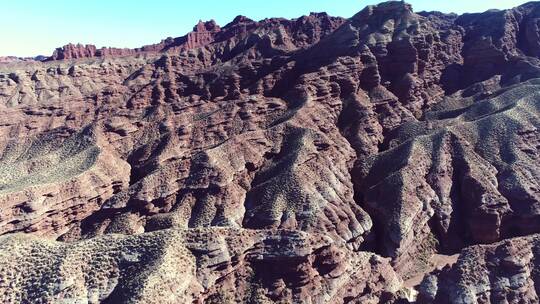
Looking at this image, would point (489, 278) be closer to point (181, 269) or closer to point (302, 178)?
point (181, 269)

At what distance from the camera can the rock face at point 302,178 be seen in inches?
1490

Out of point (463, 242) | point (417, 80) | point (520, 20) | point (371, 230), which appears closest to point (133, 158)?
point (371, 230)

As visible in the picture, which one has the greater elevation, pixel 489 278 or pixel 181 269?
pixel 181 269

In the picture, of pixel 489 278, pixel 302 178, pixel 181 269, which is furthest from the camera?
pixel 302 178

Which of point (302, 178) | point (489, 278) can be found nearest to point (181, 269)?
point (489, 278)

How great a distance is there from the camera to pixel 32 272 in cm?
3475

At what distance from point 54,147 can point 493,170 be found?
8014 centimetres

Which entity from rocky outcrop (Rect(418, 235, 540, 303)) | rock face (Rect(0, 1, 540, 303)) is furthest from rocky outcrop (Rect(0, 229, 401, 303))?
rocky outcrop (Rect(418, 235, 540, 303))

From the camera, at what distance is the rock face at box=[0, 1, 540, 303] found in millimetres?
37844

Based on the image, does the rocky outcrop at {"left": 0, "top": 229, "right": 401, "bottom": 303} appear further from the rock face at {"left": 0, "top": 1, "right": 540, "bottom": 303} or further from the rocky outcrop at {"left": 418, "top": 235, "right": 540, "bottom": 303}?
the rocky outcrop at {"left": 418, "top": 235, "right": 540, "bottom": 303}

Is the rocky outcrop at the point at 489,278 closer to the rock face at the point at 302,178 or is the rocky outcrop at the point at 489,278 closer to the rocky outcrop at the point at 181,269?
the rock face at the point at 302,178

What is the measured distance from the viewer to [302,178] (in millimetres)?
68188

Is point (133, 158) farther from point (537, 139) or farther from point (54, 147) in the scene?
point (537, 139)

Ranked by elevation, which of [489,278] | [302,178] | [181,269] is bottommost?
[489,278]
